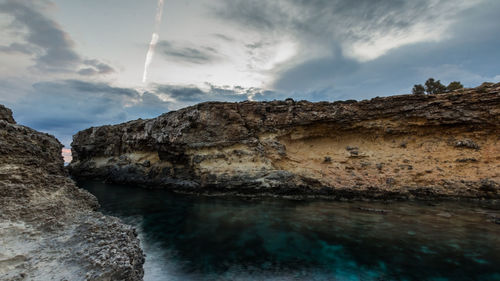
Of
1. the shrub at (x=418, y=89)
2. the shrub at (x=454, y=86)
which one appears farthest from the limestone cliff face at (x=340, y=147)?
the shrub at (x=418, y=89)

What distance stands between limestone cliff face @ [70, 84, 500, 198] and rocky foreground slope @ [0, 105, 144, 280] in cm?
1395

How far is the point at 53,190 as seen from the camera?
9305 mm

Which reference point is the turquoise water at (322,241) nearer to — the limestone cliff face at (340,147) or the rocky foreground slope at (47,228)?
the rocky foreground slope at (47,228)

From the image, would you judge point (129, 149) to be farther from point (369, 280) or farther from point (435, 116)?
point (435, 116)

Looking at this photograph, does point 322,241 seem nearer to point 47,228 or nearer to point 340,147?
point 47,228

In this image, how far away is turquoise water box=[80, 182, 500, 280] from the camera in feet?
26.4

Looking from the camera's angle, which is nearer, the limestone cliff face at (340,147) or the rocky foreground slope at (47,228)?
the rocky foreground slope at (47,228)

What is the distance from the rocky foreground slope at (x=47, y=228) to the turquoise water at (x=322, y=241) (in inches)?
83.4

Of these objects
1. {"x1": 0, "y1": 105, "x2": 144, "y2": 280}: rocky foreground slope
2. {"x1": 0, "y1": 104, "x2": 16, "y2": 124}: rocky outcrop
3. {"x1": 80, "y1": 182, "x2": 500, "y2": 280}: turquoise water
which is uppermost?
{"x1": 0, "y1": 104, "x2": 16, "y2": 124}: rocky outcrop

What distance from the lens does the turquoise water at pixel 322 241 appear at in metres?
8.04

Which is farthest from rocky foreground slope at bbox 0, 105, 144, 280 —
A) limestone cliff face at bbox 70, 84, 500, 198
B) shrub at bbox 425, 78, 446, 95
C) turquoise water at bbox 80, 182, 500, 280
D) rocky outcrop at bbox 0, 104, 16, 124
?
shrub at bbox 425, 78, 446, 95

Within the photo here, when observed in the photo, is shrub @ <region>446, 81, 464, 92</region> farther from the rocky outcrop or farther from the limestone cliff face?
the rocky outcrop

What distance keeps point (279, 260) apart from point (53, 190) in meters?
9.92

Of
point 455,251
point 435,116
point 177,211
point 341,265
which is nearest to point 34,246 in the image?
point 341,265
